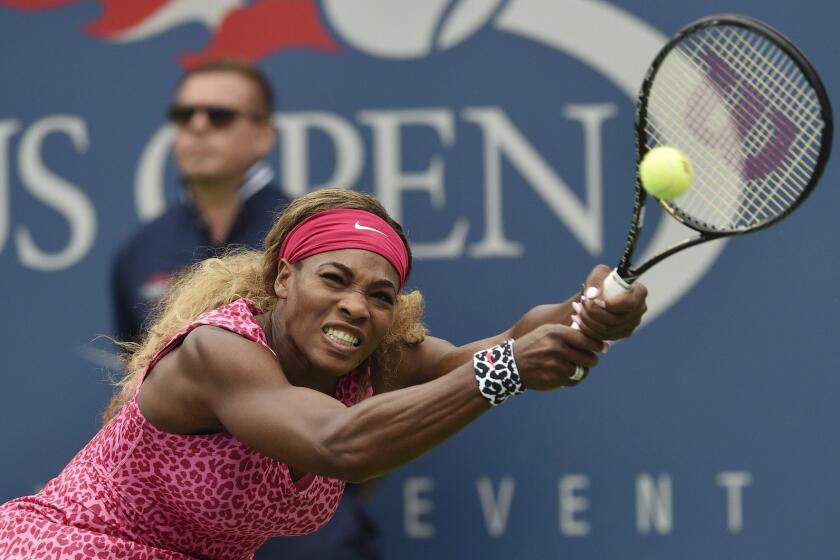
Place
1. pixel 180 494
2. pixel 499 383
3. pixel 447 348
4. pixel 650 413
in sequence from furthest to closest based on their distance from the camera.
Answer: pixel 650 413 < pixel 447 348 < pixel 180 494 < pixel 499 383

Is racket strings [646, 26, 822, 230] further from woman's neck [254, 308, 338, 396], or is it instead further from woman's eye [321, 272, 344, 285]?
woman's neck [254, 308, 338, 396]

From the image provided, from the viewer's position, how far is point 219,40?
4.90m

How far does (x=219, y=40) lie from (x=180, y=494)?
227 centimetres

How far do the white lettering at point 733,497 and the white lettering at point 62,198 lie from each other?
2243 mm

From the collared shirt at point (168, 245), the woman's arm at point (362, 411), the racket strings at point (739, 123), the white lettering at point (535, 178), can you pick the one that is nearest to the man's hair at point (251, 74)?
the collared shirt at point (168, 245)

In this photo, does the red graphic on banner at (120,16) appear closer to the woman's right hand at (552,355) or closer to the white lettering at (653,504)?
the white lettering at (653,504)

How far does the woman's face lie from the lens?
9.85ft

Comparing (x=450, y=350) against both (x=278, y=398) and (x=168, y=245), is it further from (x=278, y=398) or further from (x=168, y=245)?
(x=168, y=245)

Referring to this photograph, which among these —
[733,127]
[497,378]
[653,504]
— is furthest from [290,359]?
[653,504]

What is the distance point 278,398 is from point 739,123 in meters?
1.52

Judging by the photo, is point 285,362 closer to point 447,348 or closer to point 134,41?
point 447,348

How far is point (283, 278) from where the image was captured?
3193 mm

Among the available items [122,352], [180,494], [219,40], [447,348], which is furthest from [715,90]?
[122,352]

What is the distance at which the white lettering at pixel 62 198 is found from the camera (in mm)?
4910
